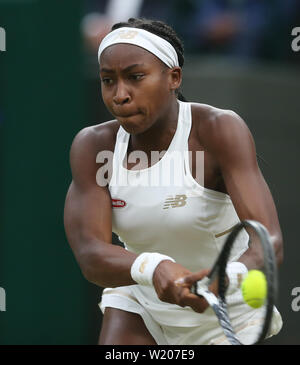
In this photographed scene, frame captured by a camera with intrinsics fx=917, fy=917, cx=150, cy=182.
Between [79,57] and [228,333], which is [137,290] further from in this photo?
[79,57]

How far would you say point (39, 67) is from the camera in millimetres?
7238

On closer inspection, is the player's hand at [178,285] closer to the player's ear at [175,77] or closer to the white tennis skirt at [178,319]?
the white tennis skirt at [178,319]

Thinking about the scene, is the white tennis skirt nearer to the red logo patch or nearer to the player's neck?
the red logo patch

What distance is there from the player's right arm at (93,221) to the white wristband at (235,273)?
0.46 m

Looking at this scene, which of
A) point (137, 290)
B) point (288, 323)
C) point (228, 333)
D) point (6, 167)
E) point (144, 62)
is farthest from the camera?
point (288, 323)

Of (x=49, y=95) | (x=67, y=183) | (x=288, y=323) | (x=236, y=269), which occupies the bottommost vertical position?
(x=288, y=323)

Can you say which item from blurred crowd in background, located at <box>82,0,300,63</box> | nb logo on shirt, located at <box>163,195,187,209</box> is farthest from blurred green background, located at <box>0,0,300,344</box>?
nb logo on shirt, located at <box>163,195,187,209</box>

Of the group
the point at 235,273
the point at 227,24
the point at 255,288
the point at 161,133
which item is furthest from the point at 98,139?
the point at 227,24

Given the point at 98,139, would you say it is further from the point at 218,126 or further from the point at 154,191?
the point at 218,126

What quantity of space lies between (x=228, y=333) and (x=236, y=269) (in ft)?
0.85

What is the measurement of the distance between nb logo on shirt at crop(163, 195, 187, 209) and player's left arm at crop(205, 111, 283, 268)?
0.21m

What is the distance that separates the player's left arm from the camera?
3.89 meters

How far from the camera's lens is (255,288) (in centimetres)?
346
